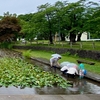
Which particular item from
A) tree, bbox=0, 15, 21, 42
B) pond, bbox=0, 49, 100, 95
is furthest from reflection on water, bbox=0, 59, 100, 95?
tree, bbox=0, 15, 21, 42

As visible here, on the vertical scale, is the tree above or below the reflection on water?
above

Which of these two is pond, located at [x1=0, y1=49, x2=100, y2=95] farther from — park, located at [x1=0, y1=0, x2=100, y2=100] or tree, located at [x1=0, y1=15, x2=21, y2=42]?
tree, located at [x1=0, y1=15, x2=21, y2=42]

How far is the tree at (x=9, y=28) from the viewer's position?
43.8m

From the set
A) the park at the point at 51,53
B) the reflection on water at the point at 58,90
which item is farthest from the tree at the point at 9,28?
the reflection on water at the point at 58,90

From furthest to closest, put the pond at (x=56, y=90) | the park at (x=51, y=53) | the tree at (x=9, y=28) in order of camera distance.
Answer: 1. the tree at (x=9, y=28)
2. the park at (x=51, y=53)
3. the pond at (x=56, y=90)

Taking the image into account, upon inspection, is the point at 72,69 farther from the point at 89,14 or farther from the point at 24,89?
the point at 89,14

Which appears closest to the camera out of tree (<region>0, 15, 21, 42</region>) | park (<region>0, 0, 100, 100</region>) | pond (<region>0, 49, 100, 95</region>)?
pond (<region>0, 49, 100, 95</region>)

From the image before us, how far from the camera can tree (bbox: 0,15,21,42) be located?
43.8 m

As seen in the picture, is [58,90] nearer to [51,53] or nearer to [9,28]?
[51,53]

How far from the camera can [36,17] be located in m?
34.3

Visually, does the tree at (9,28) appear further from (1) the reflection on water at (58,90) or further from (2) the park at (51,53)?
(1) the reflection on water at (58,90)

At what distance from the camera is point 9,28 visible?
4403 cm

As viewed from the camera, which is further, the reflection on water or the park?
the park

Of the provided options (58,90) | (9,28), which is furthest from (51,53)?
(58,90)
